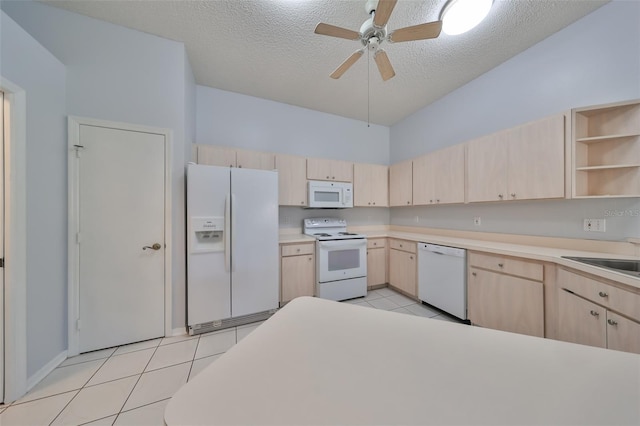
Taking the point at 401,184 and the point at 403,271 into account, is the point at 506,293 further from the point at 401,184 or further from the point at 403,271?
the point at 401,184

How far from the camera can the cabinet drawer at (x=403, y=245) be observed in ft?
10.1

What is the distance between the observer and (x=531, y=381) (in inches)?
19.5

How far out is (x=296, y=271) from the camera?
9.65ft

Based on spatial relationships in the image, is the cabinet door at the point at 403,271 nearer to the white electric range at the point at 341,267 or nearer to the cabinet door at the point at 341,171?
the white electric range at the point at 341,267

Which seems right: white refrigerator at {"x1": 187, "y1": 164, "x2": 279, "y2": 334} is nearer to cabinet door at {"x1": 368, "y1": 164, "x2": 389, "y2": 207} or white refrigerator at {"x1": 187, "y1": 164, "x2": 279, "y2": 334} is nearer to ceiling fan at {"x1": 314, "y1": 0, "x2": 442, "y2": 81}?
ceiling fan at {"x1": 314, "y1": 0, "x2": 442, "y2": 81}

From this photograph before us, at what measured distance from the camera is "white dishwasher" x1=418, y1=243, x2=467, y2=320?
2.40 m

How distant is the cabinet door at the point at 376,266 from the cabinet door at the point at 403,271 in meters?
0.11

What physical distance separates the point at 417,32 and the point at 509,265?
2.12 metres

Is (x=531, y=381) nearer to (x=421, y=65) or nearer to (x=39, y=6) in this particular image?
(x=421, y=65)

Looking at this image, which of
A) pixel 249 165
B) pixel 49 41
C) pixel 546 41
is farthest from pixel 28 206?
pixel 546 41

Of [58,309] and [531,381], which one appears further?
[58,309]

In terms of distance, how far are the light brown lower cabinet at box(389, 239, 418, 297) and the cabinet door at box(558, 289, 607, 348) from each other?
55.5 inches

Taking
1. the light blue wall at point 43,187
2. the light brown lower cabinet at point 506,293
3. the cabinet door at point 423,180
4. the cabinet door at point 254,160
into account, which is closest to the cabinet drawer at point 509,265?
the light brown lower cabinet at point 506,293

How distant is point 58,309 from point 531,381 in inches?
118
